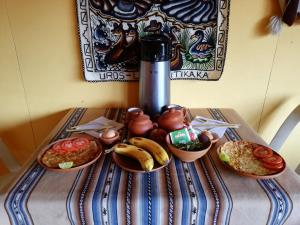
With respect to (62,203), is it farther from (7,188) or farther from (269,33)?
(269,33)

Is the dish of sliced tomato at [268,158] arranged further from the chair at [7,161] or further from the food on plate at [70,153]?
the chair at [7,161]

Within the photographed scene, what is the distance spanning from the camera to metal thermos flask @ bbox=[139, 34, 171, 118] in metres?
0.94

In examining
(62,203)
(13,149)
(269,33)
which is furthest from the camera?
(13,149)

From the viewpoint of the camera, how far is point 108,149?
0.82 m

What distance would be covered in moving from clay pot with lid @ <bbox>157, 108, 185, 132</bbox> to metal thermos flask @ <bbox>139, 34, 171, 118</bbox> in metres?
0.18

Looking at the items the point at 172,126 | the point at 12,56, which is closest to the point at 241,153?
the point at 172,126

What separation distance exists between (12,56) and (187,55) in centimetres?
84

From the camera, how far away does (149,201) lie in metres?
0.60

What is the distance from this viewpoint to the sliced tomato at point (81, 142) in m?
0.82

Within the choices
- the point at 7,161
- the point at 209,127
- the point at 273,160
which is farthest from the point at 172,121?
the point at 7,161

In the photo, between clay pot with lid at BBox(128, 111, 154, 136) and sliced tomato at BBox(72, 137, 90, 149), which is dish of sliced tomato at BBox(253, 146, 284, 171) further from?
sliced tomato at BBox(72, 137, 90, 149)

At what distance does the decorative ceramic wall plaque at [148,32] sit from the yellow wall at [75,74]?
5cm

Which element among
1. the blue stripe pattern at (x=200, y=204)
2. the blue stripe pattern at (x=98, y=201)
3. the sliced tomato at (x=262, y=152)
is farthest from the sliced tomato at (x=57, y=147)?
the sliced tomato at (x=262, y=152)

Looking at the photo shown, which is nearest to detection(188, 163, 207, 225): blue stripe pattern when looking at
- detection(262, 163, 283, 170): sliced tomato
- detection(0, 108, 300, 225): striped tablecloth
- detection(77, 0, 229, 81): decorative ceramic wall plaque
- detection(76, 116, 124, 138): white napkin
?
detection(0, 108, 300, 225): striped tablecloth
